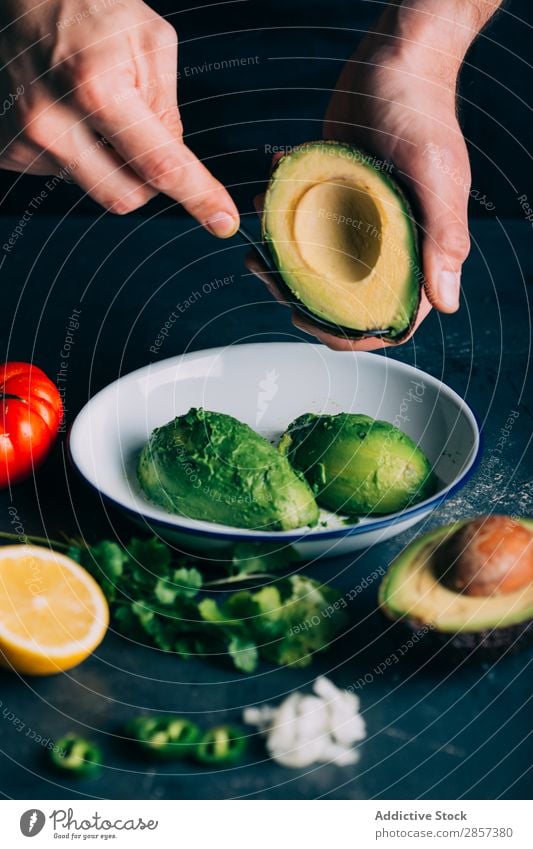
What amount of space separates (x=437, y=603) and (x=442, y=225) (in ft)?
1.54

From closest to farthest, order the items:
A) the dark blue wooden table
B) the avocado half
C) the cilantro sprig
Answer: the dark blue wooden table
the cilantro sprig
the avocado half

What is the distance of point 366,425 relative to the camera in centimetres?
119

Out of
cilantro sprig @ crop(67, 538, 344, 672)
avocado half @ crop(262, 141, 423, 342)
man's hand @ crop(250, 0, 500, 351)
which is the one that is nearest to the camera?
cilantro sprig @ crop(67, 538, 344, 672)

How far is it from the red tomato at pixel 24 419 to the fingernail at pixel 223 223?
Answer: 1.19ft

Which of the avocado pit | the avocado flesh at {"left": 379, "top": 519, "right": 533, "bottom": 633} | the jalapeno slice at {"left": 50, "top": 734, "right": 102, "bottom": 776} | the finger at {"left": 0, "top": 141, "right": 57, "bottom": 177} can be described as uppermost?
the finger at {"left": 0, "top": 141, "right": 57, "bottom": 177}

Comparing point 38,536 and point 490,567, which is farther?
point 38,536

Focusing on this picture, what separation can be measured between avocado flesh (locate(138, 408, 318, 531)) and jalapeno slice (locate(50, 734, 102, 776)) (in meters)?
0.30

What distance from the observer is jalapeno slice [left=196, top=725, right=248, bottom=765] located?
34.2 inches

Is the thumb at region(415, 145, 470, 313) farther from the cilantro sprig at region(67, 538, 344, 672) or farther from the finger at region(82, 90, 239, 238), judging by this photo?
the cilantro sprig at region(67, 538, 344, 672)

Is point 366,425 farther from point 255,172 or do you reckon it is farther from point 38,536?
point 255,172

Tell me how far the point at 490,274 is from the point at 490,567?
930 mm

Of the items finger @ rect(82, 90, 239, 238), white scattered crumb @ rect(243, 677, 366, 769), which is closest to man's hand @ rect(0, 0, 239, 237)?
finger @ rect(82, 90, 239, 238)
